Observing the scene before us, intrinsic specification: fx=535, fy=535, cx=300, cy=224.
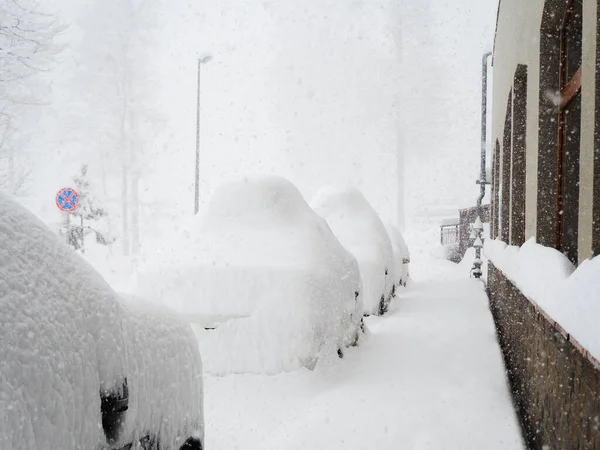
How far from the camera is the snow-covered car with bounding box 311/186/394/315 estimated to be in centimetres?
880

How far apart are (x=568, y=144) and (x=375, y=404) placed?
2.69 m

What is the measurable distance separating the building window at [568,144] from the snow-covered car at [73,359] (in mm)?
3530

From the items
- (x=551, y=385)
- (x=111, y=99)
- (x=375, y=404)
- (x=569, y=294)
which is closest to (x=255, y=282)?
(x=375, y=404)

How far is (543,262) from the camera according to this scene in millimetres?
3510

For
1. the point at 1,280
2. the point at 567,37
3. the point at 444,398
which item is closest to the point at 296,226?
the point at 444,398

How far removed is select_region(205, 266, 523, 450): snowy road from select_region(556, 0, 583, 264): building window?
60.8 inches

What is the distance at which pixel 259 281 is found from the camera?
4.83m

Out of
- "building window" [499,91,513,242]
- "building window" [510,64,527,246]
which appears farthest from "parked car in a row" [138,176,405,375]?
"building window" [499,91,513,242]

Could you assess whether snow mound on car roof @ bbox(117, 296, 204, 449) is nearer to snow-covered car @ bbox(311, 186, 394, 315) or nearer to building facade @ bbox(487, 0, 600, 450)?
building facade @ bbox(487, 0, 600, 450)

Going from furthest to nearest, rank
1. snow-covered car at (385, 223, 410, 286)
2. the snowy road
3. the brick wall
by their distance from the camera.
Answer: snow-covered car at (385, 223, 410, 286) → the snowy road → the brick wall

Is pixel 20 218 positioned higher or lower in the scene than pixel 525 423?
higher

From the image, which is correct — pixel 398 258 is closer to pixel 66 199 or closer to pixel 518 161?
pixel 518 161

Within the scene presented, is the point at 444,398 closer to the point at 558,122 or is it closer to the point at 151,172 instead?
the point at 558,122

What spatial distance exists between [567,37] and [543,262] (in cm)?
213
